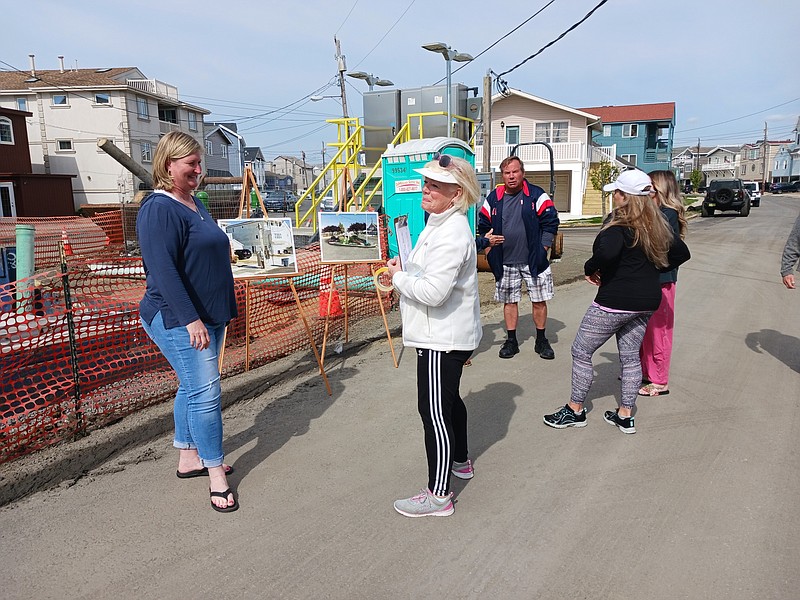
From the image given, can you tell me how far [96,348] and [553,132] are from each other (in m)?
33.3

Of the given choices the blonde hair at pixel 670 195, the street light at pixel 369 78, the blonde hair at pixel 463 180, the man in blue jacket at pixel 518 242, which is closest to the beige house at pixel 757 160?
the street light at pixel 369 78

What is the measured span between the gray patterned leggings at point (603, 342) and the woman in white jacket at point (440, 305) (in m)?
1.30

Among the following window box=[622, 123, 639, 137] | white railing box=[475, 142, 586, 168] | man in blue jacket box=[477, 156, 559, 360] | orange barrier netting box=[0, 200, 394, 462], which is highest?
window box=[622, 123, 639, 137]

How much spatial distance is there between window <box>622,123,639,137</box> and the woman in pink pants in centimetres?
4914

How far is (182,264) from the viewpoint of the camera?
2971 millimetres

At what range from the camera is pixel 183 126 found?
48.5 meters

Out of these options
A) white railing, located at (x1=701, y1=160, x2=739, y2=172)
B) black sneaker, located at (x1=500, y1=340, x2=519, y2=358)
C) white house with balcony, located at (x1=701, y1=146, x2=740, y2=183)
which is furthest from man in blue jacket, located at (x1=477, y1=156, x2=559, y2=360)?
white railing, located at (x1=701, y1=160, x2=739, y2=172)

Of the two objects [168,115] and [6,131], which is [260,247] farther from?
[168,115]

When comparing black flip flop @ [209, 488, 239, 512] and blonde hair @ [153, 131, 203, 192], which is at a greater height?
blonde hair @ [153, 131, 203, 192]

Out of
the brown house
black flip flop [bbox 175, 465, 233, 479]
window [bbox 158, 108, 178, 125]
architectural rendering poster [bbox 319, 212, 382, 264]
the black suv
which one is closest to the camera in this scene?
black flip flop [bbox 175, 465, 233, 479]

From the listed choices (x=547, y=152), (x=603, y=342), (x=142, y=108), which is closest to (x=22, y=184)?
(x=142, y=108)

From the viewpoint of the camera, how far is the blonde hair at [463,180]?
9.39ft

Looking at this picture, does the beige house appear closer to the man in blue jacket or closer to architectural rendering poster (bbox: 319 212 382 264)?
the man in blue jacket

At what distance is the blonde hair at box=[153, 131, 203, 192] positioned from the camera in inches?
116
